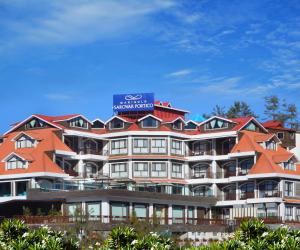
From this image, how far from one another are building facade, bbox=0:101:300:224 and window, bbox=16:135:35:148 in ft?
0.34

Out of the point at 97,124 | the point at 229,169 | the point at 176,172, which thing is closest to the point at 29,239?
the point at 176,172

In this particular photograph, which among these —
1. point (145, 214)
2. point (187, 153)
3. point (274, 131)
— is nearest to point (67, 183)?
point (145, 214)

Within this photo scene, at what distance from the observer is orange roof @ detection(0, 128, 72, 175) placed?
7662 centimetres

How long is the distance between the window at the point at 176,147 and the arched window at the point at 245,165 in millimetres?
7228

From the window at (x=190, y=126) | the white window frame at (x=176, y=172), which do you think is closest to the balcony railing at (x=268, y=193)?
the white window frame at (x=176, y=172)

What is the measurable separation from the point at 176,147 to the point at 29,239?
2314 inches

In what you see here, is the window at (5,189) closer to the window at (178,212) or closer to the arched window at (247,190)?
the window at (178,212)

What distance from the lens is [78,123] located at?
84000mm

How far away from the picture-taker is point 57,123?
82500mm

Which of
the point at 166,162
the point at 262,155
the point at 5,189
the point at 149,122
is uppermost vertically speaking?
the point at 149,122

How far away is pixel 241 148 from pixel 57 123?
65.0 feet

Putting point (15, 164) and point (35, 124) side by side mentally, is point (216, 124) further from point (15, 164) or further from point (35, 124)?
point (15, 164)

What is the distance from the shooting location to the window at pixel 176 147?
85.5 m

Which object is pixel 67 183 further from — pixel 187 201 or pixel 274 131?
pixel 274 131
